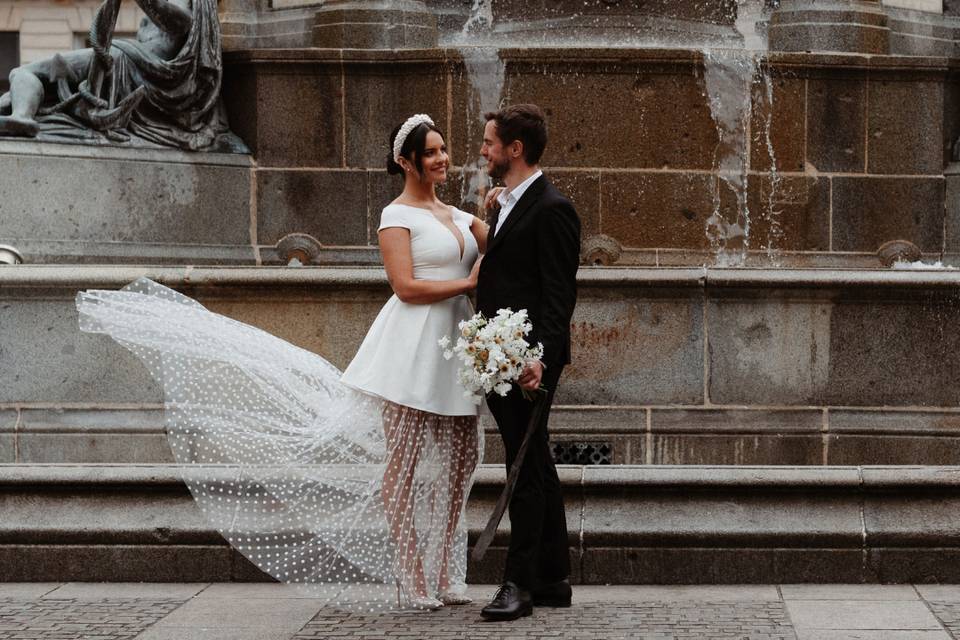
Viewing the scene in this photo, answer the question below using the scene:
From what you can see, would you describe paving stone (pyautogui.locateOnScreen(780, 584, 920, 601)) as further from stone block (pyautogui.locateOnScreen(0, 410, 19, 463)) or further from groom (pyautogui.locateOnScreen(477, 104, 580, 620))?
stone block (pyautogui.locateOnScreen(0, 410, 19, 463))

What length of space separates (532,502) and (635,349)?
2.22 m

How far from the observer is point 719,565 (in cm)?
750

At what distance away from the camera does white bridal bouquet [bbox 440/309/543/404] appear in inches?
257

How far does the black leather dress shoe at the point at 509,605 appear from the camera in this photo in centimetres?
665

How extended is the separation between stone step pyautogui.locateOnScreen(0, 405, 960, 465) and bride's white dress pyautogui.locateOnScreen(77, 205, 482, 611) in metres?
1.50

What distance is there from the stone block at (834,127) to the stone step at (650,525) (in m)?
5.08

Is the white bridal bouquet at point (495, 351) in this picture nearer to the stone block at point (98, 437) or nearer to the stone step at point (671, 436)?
the stone step at point (671, 436)

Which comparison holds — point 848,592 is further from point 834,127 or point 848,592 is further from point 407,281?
point 834,127

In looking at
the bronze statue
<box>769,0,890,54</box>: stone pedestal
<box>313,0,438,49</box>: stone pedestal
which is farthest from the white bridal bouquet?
<box>769,0,890,54</box>: stone pedestal

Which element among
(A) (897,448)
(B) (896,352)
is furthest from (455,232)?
(A) (897,448)

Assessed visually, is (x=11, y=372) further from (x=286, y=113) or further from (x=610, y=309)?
(x=286, y=113)

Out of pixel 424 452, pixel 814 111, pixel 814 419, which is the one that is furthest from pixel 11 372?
pixel 814 111

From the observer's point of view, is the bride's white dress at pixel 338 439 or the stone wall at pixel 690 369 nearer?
the bride's white dress at pixel 338 439

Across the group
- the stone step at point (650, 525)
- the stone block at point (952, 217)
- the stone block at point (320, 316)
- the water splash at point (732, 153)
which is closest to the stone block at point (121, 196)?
the stone block at point (320, 316)
